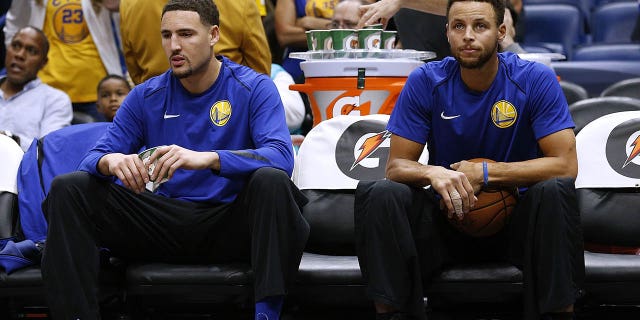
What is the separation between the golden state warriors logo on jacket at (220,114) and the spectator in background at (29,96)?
87.6 inches

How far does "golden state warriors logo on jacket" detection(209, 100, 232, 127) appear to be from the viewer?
4.40 meters

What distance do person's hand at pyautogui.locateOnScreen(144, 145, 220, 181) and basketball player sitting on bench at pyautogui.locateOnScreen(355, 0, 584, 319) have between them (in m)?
0.61

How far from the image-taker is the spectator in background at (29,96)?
21.0 ft

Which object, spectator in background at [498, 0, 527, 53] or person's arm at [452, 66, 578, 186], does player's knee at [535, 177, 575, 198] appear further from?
spectator in background at [498, 0, 527, 53]

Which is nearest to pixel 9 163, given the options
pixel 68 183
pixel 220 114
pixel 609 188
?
pixel 68 183

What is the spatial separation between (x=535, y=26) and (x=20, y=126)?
4340mm

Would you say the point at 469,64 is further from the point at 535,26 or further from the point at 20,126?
the point at 535,26

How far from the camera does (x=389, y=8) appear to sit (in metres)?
5.14

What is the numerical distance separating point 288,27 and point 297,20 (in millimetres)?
87

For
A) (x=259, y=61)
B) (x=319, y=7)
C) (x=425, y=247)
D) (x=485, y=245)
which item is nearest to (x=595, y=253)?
(x=485, y=245)

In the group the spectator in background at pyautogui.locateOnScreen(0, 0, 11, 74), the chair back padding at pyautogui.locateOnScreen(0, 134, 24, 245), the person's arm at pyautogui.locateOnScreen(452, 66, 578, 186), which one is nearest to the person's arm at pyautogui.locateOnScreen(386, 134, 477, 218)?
the person's arm at pyautogui.locateOnScreen(452, 66, 578, 186)

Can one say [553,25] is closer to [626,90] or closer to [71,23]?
[626,90]

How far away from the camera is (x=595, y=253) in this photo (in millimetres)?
4395

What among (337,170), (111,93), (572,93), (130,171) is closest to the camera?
(130,171)
